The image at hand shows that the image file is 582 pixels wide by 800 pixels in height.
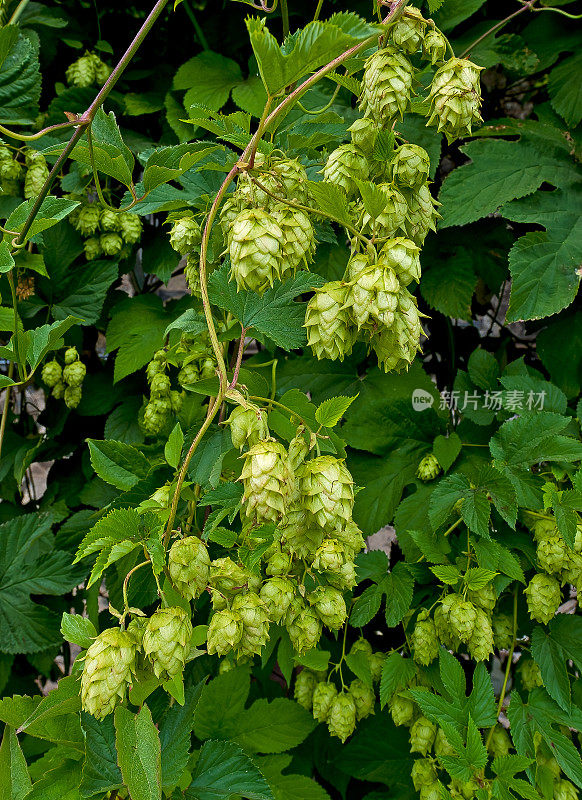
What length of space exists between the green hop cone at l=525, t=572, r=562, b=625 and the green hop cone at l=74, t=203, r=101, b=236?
1133 millimetres

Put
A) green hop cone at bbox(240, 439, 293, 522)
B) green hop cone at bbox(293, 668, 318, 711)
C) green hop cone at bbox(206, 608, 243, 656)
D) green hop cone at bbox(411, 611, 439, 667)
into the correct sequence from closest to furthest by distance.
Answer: green hop cone at bbox(240, 439, 293, 522) → green hop cone at bbox(206, 608, 243, 656) → green hop cone at bbox(411, 611, 439, 667) → green hop cone at bbox(293, 668, 318, 711)

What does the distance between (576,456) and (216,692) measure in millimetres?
842

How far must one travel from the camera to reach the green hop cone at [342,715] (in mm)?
1128

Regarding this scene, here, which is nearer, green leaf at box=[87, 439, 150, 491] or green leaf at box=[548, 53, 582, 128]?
green leaf at box=[87, 439, 150, 491]

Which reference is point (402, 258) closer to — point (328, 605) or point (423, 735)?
point (328, 605)

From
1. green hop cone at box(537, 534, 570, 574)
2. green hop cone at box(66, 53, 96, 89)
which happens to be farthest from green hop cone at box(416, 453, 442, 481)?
green hop cone at box(66, 53, 96, 89)

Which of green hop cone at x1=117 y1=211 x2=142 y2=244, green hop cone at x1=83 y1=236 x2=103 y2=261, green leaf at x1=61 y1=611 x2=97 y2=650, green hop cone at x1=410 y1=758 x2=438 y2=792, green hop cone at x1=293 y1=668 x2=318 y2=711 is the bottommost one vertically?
green hop cone at x1=410 y1=758 x2=438 y2=792

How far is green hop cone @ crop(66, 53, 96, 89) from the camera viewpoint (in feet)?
Answer: 5.03

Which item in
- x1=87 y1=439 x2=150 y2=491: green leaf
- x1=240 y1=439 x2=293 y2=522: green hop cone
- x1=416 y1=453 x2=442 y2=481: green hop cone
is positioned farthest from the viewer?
x1=416 y1=453 x2=442 y2=481: green hop cone

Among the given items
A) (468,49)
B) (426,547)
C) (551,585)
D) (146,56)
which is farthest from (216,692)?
(146,56)

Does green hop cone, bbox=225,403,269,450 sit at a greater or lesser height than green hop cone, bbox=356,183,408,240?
lesser

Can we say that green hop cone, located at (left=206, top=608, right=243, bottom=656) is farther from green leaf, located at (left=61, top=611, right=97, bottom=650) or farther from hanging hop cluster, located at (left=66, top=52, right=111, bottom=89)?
hanging hop cluster, located at (left=66, top=52, right=111, bottom=89)

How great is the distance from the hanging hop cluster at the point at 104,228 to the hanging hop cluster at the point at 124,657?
1.01 m

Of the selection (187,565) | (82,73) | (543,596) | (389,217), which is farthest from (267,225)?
(82,73)
